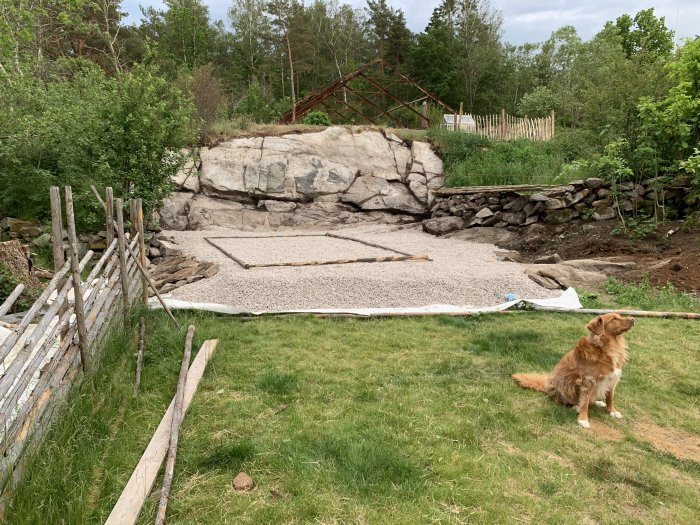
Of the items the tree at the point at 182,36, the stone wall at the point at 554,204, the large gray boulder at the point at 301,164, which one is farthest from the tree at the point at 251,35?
the stone wall at the point at 554,204

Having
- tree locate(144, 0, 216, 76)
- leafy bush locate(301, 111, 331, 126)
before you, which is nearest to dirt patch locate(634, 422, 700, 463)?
leafy bush locate(301, 111, 331, 126)

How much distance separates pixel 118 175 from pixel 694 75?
10416 mm

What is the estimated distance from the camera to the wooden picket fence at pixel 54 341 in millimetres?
2344

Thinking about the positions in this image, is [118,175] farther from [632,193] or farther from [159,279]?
[632,193]

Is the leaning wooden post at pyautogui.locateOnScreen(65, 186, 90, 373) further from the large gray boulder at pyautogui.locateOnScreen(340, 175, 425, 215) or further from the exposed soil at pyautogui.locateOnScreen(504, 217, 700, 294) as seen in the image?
the large gray boulder at pyautogui.locateOnScreen(340, 175, 425, 215)

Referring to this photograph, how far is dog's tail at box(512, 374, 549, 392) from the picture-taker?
12.3ft

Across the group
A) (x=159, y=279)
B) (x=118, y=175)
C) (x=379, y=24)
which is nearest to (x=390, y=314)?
(x=159, y=279)

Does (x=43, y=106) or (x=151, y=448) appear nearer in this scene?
(x=151, y=448)

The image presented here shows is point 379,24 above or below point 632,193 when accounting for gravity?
above

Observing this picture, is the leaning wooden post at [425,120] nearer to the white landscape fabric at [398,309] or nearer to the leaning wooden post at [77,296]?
the white landscape fabric at [398,309]

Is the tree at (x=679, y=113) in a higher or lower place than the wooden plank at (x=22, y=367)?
higher

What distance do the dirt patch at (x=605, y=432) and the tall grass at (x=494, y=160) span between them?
1021cm

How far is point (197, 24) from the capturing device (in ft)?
96.9

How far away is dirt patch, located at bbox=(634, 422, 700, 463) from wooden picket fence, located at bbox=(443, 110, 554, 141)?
14761 mm
